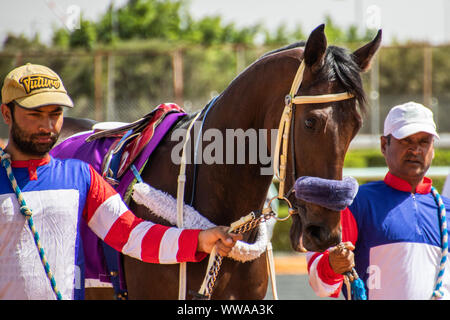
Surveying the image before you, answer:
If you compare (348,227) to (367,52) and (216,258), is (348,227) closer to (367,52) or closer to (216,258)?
(216,258)

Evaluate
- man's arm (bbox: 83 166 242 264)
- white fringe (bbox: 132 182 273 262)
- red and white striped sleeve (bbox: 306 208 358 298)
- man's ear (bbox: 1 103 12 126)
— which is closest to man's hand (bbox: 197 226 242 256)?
man's arm (bbox: 83 166 242 264)

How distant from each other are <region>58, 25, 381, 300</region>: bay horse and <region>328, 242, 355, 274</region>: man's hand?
0.11 m

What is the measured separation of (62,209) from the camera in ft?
6.28

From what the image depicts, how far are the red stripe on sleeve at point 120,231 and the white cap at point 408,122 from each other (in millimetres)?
1241

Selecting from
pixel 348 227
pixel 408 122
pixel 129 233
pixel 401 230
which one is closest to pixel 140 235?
pixel 129 233

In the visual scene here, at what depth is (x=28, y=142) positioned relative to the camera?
6.19 feet

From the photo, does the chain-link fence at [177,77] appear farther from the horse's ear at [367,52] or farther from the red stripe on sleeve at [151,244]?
the red stripe on sleeve at [151,244]

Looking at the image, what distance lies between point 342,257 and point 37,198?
1.16 meters

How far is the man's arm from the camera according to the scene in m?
2.09

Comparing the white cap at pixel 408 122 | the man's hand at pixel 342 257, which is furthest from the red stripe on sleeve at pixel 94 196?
the white cap at pixel 408 122

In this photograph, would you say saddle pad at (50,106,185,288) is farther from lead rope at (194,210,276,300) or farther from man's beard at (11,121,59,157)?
man's beard at (11,121,59,157)

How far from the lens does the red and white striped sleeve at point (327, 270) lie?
7.61 ft
